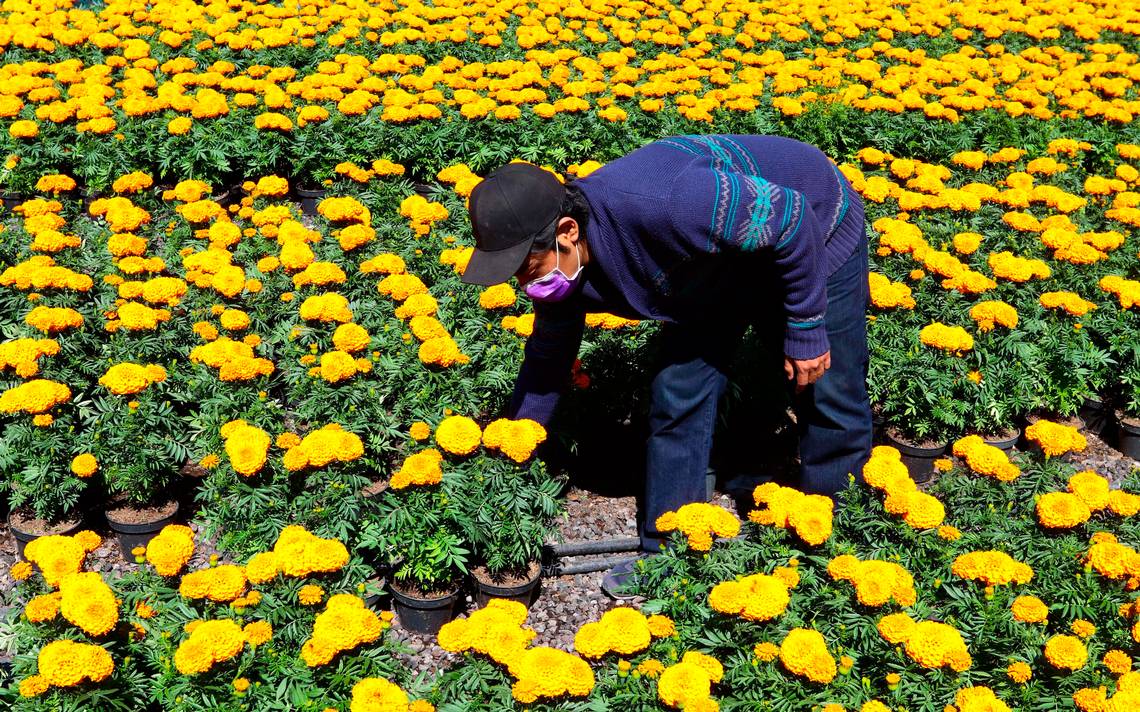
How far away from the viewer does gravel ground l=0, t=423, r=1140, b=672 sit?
372cm

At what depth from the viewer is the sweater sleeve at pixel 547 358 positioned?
3.47 m

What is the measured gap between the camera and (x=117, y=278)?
4668 millimetres

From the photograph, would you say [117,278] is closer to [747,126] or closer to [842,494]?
[842,494]

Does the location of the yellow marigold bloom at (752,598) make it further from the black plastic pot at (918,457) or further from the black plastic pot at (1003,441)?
the black plastic pot at (1003,441)

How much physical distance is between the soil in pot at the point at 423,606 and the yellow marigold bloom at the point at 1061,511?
81.3 inches

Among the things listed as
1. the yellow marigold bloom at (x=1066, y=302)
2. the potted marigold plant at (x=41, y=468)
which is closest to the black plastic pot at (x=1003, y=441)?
the yellow marigold bloom at (x=1066, y=302)

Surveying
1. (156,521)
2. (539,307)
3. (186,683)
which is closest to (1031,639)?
(539,307)

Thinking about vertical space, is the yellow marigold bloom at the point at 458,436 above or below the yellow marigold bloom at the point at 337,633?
above

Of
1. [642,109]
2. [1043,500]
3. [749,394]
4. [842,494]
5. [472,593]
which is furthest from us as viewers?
[642,109]

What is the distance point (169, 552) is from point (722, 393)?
199cm

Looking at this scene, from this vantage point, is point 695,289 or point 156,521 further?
point 156,521

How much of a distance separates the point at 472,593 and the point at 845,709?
157 cm

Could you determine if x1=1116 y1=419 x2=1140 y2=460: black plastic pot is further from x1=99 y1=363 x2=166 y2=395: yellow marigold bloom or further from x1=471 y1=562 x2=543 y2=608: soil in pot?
x1=99 y1=363 x2=166 y2=395: yellow marigold bloom

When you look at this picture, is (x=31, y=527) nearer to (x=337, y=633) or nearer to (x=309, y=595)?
(x=309, y=595)
